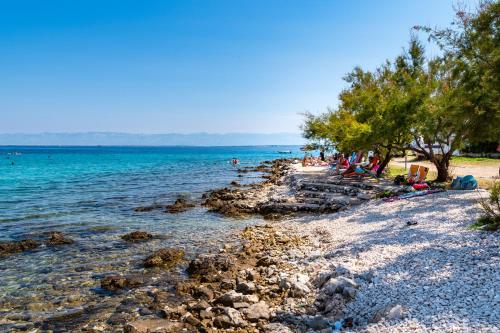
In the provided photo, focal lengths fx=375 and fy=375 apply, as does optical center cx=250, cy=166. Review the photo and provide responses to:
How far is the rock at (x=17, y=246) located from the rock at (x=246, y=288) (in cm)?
936

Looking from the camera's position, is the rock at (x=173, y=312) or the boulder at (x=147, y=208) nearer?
the rock at (x=173, y=312)

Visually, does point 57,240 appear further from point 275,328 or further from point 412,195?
point 412,195

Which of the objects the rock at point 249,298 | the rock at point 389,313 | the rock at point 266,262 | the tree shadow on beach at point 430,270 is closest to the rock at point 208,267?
the rock at point 266,262


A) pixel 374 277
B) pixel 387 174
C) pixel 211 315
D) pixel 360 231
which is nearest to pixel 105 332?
pixel 211 315

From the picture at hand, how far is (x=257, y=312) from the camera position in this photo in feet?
26.3

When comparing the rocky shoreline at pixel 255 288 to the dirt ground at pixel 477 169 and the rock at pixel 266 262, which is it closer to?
the rock at pixel 266 262

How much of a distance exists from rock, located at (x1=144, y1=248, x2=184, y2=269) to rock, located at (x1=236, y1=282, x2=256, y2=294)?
3.34 m

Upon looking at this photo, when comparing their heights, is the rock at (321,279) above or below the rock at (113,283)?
above

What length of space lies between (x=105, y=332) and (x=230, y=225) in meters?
10.6

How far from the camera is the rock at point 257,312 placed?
310 inches

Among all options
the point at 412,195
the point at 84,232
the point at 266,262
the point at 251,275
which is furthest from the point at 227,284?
the point at 412,195

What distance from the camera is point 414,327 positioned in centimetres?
600

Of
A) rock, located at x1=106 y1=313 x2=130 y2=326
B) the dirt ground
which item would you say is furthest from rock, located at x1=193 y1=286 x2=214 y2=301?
the dirt ground

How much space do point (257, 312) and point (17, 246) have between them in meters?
10.9
